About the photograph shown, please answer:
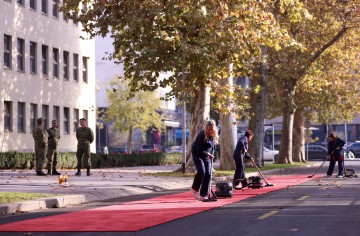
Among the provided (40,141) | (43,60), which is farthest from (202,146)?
(43,60)

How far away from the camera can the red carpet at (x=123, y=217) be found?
17.0 m

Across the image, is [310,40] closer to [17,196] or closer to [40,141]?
[40,141]

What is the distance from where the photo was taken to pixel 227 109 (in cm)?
4150

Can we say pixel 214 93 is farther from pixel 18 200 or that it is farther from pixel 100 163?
pixel 18 200

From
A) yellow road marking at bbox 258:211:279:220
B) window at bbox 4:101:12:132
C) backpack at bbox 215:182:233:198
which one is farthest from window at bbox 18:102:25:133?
yellow road marking at bbox 258:211:279:220

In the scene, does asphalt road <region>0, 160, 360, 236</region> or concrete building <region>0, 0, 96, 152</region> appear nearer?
asphalt road <region>0, 160, 360, 236</region>

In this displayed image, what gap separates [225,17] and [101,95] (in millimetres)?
65008

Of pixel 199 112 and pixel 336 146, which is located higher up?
pixel 199 112

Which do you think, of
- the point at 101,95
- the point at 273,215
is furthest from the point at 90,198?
the point at 101,95

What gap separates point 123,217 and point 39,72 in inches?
1660

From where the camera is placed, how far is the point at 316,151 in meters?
91.5

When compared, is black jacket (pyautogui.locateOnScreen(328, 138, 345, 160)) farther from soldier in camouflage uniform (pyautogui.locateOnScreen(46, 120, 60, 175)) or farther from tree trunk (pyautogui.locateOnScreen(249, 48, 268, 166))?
tree trunk (pyautogui.locateOnScreen(249, 48, 268, 166))

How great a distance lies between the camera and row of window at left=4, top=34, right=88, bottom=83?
56750mm

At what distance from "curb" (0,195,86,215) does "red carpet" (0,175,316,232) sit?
48.9 inches
